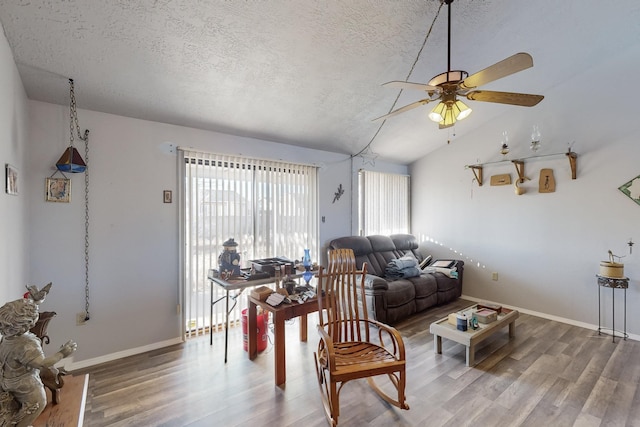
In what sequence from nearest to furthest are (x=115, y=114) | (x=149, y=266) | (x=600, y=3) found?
(x=600, y=3) → (x=115, y=114) → (x=149, y=266)

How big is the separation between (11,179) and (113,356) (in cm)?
180

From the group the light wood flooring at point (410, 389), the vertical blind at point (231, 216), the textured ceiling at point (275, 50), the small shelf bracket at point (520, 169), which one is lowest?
the light wood flooring at point (410, 389)

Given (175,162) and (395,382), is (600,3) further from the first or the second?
(175,162)

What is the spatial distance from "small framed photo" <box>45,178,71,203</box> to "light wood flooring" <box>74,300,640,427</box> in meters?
1.50

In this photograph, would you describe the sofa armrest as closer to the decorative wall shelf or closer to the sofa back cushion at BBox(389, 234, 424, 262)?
the sofa back cushion at BBox(389, 234, 424, 262)

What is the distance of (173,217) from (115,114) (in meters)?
1.09

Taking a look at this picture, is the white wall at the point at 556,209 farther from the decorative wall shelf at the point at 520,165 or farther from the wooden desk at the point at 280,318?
the wooden desk at the point at 280,318

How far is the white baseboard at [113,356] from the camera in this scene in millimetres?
2553

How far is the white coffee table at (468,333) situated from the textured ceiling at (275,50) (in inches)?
97.5

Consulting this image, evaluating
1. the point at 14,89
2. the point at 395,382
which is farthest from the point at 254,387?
the point at 14,89

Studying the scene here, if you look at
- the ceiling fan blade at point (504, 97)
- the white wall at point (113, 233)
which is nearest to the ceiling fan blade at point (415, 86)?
the ceiling fan blade at point (504, 97)

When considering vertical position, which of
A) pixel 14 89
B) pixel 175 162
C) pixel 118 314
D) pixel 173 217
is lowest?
pixel 118 314

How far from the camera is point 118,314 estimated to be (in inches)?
109

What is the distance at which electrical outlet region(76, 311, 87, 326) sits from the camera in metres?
2.57
